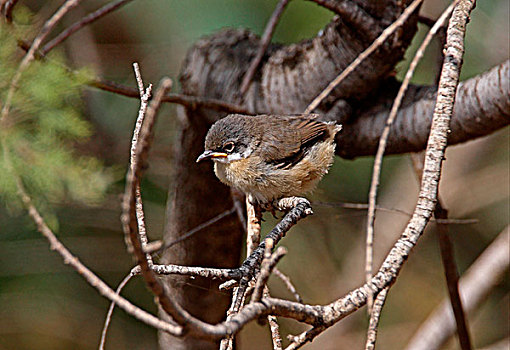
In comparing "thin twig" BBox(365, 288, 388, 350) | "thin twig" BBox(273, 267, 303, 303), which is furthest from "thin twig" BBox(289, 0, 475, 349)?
"thin twig" BBox(273, 267, 303, 303)

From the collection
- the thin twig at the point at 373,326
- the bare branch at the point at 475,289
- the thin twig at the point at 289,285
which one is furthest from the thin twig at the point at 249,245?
the bare branch at the point at 475,289

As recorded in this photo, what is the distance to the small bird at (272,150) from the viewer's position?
2.36 m

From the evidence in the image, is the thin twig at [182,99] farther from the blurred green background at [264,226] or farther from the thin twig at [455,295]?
the blurred green background at [264,226]

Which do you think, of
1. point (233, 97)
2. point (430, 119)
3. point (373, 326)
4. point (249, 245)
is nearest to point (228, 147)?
point (233, 97)

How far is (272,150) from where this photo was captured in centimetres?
250

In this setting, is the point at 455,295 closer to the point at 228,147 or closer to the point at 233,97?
the point at 228,147

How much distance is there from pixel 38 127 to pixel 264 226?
7.10 feet

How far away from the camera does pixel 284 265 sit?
4.52m

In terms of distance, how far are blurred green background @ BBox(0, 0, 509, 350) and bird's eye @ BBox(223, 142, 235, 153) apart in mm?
1604

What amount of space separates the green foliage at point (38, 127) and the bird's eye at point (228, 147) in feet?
2.10

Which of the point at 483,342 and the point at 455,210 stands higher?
the point at 455,210

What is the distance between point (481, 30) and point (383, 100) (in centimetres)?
195

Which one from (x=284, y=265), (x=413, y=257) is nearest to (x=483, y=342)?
(x=413, y=257)

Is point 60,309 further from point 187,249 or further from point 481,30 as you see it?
point 481,30
